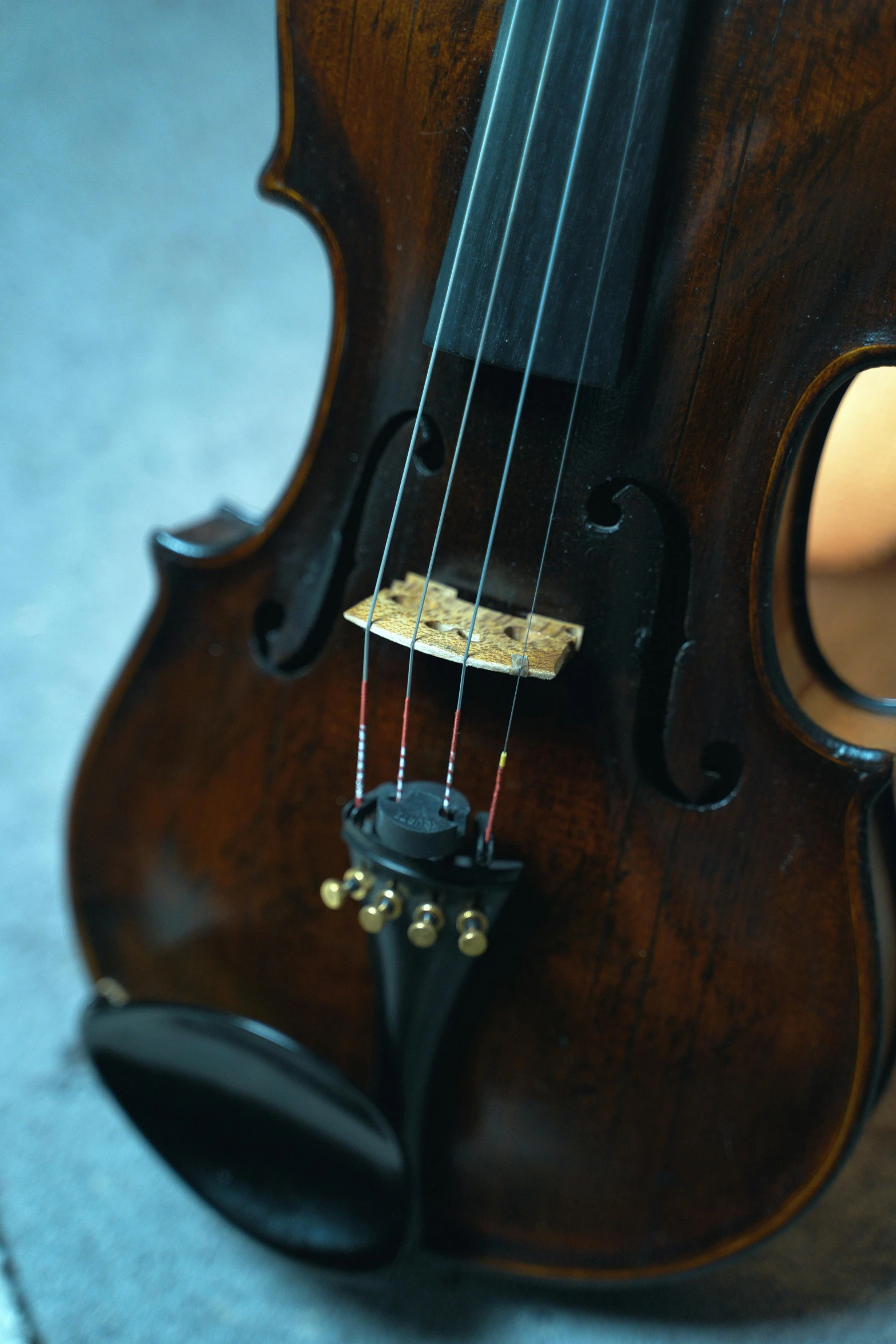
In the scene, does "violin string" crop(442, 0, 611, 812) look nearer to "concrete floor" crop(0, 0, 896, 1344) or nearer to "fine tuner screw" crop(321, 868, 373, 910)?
"fine tuner screw" crop(321, 868, 373, 910)

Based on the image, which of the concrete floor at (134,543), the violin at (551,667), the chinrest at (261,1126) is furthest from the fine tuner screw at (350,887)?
the concrete floor at (134,543)

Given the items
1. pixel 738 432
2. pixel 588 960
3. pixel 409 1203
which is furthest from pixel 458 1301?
pixel 738 432

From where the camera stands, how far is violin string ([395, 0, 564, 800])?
70 cm

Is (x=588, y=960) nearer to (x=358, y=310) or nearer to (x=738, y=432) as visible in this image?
(x=738, y=432)

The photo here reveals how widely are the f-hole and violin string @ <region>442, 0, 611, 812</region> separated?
65 mm

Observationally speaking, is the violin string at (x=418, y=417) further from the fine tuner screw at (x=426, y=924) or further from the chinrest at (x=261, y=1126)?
the chinrest at (x=261, y=1126)

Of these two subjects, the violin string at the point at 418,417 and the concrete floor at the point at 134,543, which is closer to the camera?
the violin string at the point at 418,417

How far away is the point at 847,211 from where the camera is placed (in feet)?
2.27

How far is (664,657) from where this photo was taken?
0.77 meters

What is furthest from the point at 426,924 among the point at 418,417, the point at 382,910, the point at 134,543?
the point at 134,543

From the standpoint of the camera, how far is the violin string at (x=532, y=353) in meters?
Answer: 0.70

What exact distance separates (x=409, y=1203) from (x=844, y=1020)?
0.35 metres

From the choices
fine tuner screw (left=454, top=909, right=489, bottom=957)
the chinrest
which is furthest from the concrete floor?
fine tuner screw (left=454, top=909, right=489, bottom=957)

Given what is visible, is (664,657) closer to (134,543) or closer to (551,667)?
(551,667)
